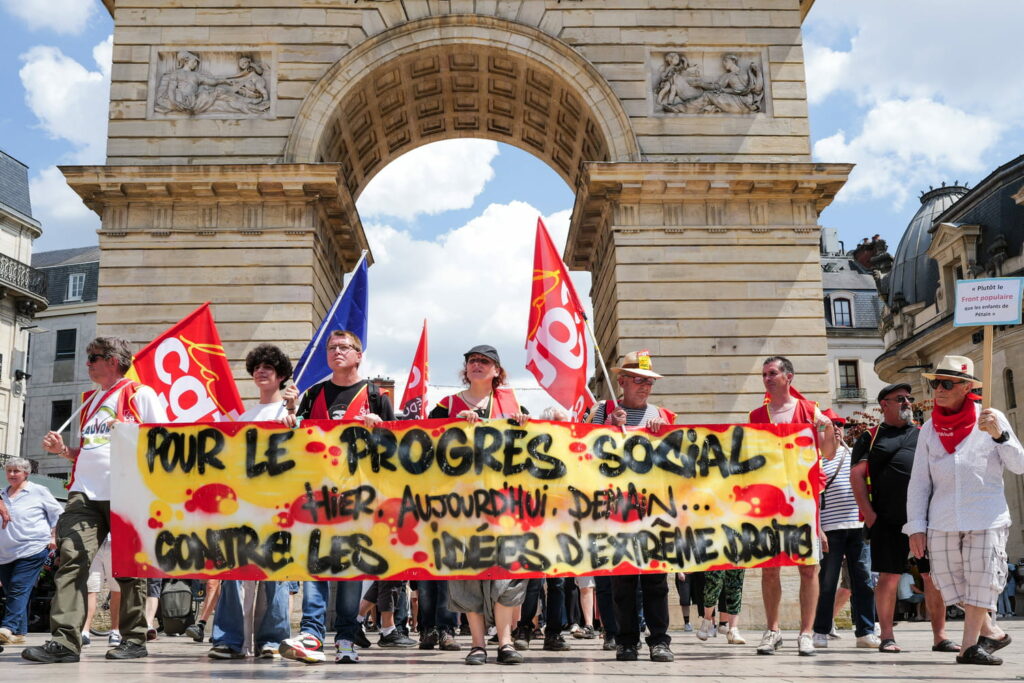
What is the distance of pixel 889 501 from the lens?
9.34m

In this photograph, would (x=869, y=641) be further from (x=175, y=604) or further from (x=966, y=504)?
(x=175, y=604)

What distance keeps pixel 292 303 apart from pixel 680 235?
7.72 meters

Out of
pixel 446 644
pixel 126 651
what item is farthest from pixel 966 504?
pixel 126 651

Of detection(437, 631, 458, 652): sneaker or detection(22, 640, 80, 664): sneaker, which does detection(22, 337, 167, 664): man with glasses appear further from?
detection(437, 631, 458, 652): sneaker

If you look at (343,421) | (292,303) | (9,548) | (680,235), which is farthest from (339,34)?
(343,421)

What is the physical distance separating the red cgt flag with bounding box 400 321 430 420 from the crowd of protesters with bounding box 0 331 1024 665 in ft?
9.44

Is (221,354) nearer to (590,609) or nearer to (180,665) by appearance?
(180,665)

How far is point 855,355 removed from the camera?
6059cm

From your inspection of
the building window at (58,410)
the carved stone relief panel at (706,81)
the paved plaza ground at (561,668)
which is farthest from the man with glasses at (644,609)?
the building window at (58,410)

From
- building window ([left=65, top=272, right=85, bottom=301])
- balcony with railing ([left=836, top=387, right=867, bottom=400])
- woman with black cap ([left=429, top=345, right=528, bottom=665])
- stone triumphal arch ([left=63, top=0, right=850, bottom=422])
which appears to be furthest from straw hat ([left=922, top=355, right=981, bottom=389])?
balcony with railing ([left=836, top=387, right=867, bottom=400])

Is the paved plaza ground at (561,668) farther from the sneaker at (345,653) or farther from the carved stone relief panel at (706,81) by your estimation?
the carved stone relief panel at (706,81)

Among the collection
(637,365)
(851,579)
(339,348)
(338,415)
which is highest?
(339,348)

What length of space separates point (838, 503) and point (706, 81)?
45.5 feet

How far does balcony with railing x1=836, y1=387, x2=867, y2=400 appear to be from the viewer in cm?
5866
